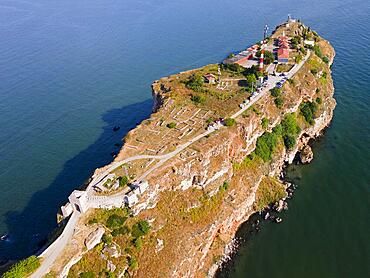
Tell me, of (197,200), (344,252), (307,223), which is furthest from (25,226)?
(344,252)

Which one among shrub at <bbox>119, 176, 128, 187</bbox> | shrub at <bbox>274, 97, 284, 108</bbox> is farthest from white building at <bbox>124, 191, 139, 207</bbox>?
shrub at <bbox>274, 97, 284, 108</bbox>

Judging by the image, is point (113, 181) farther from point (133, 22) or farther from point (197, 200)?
point (133, 22)

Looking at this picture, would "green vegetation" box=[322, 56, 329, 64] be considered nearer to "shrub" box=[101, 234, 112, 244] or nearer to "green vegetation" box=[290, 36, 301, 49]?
"green vegetation" box=[290, 36, 301, 49]

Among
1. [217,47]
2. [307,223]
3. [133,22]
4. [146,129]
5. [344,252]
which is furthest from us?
[133,22]

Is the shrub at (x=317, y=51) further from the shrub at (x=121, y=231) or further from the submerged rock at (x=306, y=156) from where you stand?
the shrub at (x=121, y=231)

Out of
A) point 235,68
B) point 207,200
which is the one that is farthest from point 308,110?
point 207,200

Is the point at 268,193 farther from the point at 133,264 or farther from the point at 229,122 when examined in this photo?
the point at 133,264
